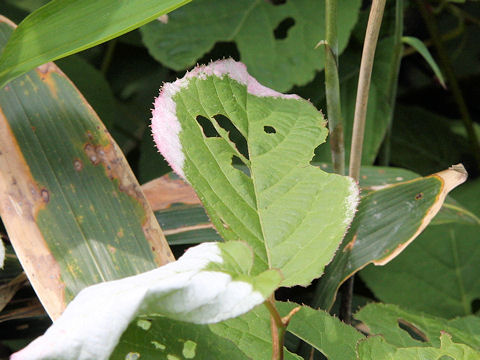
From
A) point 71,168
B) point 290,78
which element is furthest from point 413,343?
point 290,78

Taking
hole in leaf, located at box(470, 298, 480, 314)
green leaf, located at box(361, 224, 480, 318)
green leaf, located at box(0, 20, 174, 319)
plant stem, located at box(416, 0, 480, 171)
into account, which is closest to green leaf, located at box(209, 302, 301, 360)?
green leaf, located at box(0, 20, 174, 319)

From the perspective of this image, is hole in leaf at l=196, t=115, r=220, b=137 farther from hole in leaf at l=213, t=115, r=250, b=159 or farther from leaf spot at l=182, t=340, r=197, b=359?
leaf spot at l=182, t=340, r=197, b=359

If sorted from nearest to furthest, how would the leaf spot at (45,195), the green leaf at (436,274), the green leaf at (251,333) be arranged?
1. the green leaf at (251,333)
2. the leaf spot at (45,195)
3. the green leaf at (436,274)

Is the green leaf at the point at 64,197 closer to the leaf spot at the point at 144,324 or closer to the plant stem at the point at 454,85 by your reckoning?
the leaf spot at the point at 144,324

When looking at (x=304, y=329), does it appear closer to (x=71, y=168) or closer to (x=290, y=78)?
(x=71, y=168)

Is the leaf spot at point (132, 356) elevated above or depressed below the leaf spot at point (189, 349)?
above

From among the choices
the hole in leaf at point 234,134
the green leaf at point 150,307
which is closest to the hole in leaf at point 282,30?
the hole in leaf at point 234,134

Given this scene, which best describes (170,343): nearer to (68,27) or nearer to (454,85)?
(68,27)
